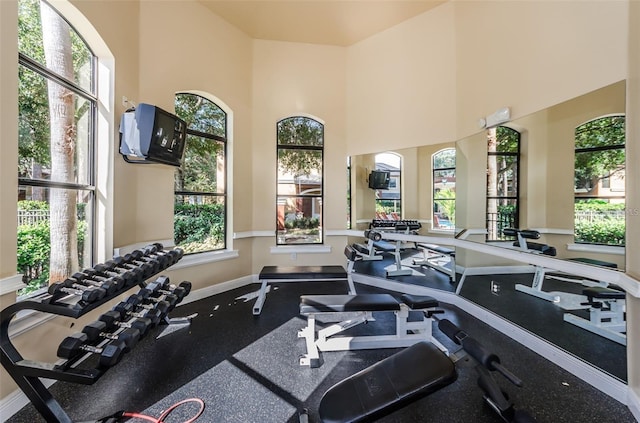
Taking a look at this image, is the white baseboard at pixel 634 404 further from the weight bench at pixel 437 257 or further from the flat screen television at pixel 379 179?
the flat screen television at pixel 379 179

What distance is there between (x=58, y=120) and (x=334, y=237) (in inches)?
145

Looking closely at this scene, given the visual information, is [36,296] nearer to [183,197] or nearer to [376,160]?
[183,197]

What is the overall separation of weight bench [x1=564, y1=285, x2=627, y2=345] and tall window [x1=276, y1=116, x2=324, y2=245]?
3385 millimetres

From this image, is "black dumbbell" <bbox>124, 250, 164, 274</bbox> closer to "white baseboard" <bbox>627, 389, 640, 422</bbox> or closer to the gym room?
the gym room

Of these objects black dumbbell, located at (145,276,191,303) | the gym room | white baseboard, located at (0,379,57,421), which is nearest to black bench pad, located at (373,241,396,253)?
the gym room

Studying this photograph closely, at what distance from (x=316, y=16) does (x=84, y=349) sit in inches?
183

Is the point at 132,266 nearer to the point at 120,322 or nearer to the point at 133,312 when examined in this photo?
the point at 133,312

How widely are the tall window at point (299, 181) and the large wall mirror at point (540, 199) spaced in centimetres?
145

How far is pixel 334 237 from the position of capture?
4.53 meters

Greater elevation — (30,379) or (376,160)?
(376,160)

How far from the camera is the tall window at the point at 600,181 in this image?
1.84 metres

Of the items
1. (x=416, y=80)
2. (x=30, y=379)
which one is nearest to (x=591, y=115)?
(x=416, y=80)

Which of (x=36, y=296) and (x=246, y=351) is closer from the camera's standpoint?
(x=36, y=296)

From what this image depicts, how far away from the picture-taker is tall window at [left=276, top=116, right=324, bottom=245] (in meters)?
4.49
